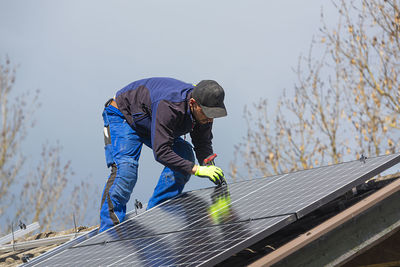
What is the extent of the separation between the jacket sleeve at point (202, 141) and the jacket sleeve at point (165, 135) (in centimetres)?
84

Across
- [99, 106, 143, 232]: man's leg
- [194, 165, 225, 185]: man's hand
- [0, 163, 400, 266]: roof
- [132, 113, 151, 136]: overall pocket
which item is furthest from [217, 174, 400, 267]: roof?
[132, 113, 151, 136]: overall pocket

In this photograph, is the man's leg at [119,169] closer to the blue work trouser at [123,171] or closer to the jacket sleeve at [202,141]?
the blue work trouser at [123,171]

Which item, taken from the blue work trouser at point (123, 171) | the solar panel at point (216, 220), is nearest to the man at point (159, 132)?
the blue work trouser at point (123, 171)

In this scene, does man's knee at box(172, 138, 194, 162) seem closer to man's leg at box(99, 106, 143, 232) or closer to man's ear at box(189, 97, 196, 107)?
man's leg at box(99, 106, 143, 232)

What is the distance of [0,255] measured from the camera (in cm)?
809

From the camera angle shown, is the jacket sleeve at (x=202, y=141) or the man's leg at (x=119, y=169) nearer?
the man's leg at (x=119, y=169)

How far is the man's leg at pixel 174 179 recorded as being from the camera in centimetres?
662

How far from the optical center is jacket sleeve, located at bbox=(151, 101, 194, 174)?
5.86 meters

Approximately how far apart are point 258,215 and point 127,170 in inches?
92.1

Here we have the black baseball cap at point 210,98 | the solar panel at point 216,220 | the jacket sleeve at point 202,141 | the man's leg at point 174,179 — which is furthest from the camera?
the jacket sleeve at point 202,141

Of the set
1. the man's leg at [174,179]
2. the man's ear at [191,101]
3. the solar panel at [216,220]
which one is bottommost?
the solar panel at [216,220]

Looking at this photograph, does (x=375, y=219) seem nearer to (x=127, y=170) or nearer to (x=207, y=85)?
(x=207, y=85)

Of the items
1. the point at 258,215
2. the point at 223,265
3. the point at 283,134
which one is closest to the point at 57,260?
the point at 223,265

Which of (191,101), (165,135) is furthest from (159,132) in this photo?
(191,101)
